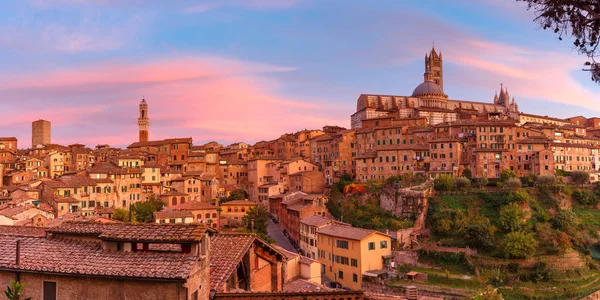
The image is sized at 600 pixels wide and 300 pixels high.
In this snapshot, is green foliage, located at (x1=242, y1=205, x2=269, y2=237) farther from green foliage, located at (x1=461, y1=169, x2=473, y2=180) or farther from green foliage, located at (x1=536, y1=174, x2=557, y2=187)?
green foliage, located at (x1=536, y1=174, x2=557, y2=187)

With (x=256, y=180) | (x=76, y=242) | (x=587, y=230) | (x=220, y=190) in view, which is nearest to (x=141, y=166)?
(x=220, y=190)

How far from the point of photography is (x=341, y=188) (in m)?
63.9

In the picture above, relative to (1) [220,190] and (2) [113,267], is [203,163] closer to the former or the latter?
(1) [220,190]

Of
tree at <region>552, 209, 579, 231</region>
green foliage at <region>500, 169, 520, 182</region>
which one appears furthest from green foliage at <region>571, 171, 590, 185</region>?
tree at <region>552, 209, 579, 231</region>

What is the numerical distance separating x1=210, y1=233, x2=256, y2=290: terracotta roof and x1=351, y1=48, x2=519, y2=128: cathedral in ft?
228

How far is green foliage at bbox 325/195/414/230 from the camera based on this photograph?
49.7 m

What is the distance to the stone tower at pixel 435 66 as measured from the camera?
385 ft

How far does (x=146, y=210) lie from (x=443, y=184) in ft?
107

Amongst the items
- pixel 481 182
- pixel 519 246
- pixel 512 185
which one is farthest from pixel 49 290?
pixel 481 182

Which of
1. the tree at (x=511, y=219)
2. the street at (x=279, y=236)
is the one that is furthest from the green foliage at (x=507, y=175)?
the street at (x=279, y=236)

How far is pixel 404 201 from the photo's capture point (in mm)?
52375

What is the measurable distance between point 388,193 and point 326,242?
14.5 meters

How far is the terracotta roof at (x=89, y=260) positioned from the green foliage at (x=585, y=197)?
5472cm

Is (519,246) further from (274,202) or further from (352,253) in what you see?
(274,202)
